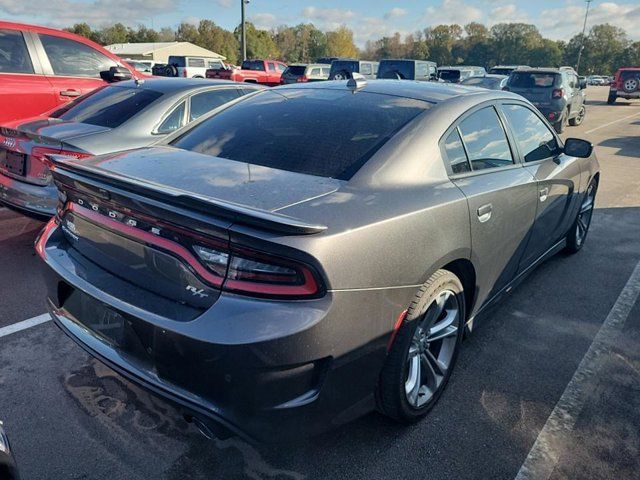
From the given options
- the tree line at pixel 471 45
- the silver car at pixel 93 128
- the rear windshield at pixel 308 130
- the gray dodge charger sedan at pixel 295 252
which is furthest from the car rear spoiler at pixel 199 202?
the tree line at pixel 471 45

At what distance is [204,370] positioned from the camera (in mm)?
1797

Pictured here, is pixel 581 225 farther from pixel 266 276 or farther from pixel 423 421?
pixel 266 276

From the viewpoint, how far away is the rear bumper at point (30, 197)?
4.26 metres

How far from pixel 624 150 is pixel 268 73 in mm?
17626

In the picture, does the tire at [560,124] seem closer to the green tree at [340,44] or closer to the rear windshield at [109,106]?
the rear windshield at [109,106]

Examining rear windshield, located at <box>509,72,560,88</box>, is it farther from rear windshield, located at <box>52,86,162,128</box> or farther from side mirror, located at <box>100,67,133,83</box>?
rear windshield, located at <box>52,86,162,128</box>

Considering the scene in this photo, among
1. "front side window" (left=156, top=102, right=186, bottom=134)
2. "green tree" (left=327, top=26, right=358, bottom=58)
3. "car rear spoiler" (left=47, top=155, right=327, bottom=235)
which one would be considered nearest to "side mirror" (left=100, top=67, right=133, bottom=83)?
"front side window" (left=156, top=102, right=186, bottom=134)

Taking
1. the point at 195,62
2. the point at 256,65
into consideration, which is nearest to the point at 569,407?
the point at 256,65

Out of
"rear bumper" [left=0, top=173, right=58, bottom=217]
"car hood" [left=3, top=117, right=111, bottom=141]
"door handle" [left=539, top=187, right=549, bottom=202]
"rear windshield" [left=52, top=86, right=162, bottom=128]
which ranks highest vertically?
"rear windshield" [left=52, top=86, right=162, bottom=128]

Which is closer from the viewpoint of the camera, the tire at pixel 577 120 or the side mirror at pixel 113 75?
the side mirror at pixel 113 75

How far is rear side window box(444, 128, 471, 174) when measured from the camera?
2627mm

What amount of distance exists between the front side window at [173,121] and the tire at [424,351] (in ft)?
11.4

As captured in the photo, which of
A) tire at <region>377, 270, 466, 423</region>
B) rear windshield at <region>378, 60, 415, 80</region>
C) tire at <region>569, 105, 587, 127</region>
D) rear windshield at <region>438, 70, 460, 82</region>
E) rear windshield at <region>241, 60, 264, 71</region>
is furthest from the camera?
rear windshield at <region>241, 60, 264, 71</region>

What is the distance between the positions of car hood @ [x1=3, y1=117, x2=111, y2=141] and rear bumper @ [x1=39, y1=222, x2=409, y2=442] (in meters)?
2.87
